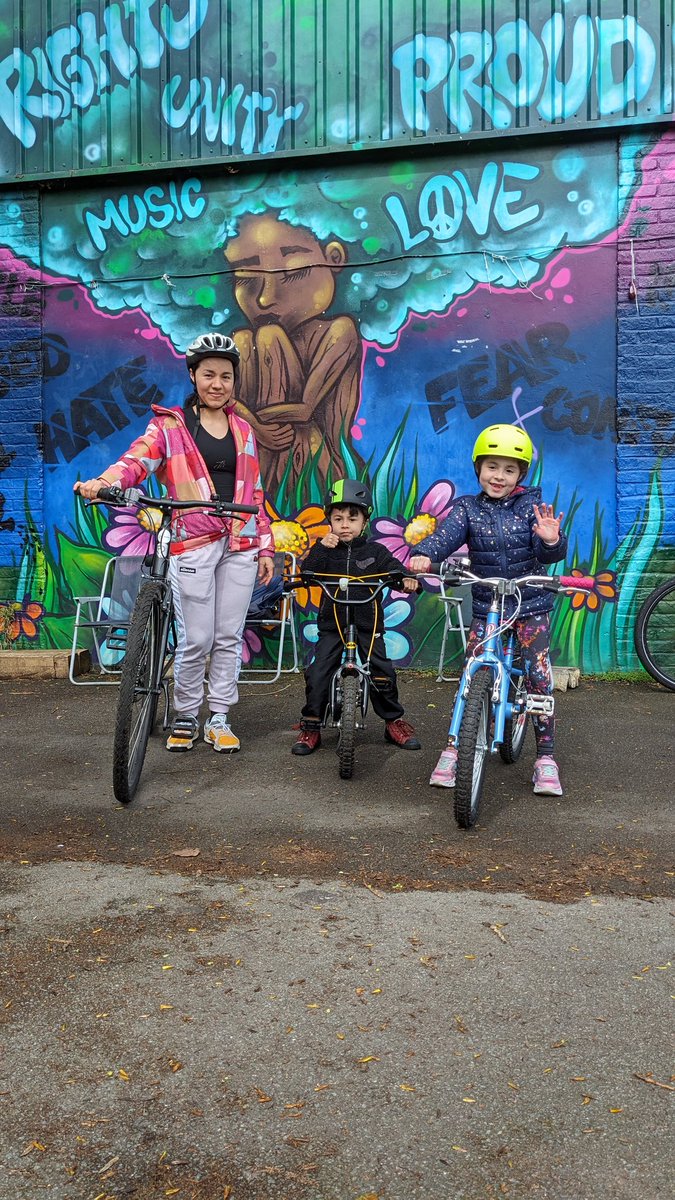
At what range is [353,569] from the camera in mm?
5570

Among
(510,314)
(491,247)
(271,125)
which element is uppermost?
(271,125)

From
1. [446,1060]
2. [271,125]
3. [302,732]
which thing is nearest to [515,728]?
[302,732]

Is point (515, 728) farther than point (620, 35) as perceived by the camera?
No

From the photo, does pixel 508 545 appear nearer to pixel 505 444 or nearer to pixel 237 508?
pixel 505 444

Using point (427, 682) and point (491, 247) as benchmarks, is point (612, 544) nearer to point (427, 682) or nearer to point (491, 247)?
point (427, 682)

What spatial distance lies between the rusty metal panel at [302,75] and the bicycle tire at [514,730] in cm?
484

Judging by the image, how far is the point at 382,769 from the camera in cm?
534

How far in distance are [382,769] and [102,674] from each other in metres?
3.75

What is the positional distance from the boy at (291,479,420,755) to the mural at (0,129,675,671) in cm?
261

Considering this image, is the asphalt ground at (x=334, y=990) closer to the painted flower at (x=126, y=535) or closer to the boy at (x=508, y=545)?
the boy at (x=508, y=545)

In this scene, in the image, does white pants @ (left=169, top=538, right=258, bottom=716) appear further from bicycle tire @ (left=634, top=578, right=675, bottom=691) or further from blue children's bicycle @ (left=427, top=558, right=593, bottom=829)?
bicycle tire @ (left=634, top=578, right=675, bottom=691)

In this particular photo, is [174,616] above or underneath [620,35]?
underneath

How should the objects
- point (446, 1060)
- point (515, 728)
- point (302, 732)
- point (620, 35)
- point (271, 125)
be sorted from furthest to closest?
point (271, 125) < point (620, 35) < point (302, 732) < point (515, 728) < point (446, 1060)

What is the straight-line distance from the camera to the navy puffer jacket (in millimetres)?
4930
